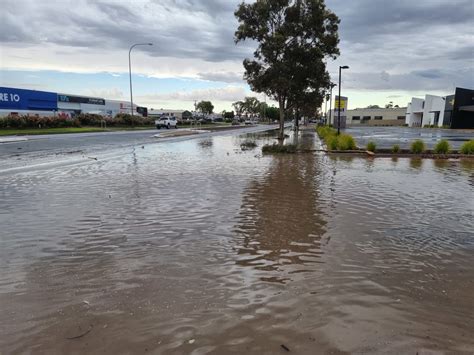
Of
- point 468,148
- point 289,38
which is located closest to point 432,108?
point 289,38

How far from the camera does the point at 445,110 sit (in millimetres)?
86750

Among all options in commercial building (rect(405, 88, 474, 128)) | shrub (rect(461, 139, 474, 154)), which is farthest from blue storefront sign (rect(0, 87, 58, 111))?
commercial building (rect(405, 88, 474, 128))

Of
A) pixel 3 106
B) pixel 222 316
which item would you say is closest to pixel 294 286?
pixel 222 316

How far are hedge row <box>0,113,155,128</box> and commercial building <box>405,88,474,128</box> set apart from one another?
61646 millimetres

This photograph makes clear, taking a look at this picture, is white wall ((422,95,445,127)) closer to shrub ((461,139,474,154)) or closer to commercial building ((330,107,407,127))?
commercial building ((330,107,407,127))

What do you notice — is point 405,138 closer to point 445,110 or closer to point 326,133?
point 326,133

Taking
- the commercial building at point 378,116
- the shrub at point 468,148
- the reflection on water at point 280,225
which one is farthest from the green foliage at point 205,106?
the reflection on water at point 280,225

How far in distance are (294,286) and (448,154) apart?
18.6 m

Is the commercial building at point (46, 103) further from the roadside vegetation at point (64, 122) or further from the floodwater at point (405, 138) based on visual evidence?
the floodwater at point (405, 138)

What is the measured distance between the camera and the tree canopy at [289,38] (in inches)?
1123

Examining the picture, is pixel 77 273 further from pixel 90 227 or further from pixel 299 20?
pixel 299 20

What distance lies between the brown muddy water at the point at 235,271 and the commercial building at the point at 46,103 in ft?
168

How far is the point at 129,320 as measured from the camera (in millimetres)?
3770

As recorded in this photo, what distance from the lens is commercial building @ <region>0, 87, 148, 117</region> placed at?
189 feet
